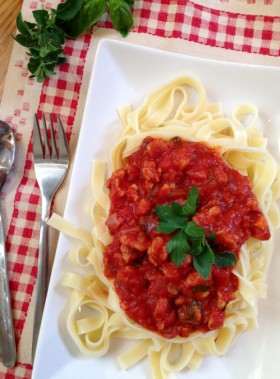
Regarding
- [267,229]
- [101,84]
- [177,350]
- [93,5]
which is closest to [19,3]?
[93,5]

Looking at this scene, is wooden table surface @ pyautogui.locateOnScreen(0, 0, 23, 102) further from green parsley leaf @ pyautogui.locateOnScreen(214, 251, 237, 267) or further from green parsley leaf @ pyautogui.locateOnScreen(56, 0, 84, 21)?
green parsley leaf @ pyautogui.locateOnScreen(214, 251, 237, 267)

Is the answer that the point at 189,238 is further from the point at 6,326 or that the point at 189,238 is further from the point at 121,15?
the point at 121,15

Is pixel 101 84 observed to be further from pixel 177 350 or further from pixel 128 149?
pixel 177 350

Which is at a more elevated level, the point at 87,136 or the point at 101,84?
the point at 101,84

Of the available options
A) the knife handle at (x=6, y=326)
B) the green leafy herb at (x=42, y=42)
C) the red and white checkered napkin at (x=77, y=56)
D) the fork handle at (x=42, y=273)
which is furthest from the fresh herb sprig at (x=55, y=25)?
the knife handle at (x=6, y=326)

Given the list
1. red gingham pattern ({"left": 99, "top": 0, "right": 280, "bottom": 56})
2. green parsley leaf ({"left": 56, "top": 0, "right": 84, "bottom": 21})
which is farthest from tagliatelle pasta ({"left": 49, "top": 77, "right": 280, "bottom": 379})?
green parsley leaf ({"left": 56, "top": 0, "right": 84, "bottom": 21})

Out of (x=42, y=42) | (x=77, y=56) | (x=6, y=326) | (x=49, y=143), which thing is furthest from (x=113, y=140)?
(x=6, y=326)
